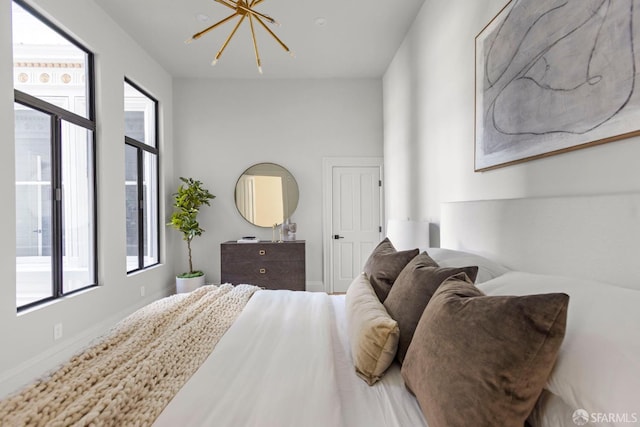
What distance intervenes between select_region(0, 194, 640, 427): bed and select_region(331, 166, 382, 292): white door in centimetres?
288

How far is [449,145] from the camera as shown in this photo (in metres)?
2.37

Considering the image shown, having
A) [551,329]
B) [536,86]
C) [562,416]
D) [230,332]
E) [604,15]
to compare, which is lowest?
[230,332]

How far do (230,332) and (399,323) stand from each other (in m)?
0.81

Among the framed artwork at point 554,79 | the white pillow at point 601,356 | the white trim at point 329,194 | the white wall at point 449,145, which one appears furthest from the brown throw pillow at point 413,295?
the white trim at point 329,194

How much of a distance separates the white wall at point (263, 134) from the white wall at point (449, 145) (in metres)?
0.61

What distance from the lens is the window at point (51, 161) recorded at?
89.9 inches

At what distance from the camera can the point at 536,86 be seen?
1.41 m

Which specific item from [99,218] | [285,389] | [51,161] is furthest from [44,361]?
[285,389]

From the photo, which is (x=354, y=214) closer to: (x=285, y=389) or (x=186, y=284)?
(x=186, y=284)

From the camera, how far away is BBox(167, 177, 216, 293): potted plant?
163 inches

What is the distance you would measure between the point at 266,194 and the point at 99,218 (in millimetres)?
2061

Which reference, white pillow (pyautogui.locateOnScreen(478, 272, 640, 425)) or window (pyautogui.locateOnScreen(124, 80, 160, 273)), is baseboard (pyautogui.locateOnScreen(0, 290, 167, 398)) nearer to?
window (pyautogui.locateOnScreen(124, 80, 160, 273))

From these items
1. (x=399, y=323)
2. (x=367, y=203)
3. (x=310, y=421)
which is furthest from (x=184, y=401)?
(x=367, y=203)

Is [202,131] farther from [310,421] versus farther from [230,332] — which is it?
[310,421]
